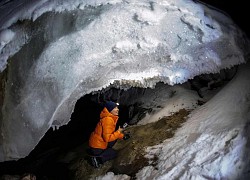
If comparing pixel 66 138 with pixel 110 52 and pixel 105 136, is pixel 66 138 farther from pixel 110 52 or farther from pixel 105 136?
pixel 110 52

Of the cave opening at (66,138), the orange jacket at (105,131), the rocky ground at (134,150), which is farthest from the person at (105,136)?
the cave opening at (66,138)

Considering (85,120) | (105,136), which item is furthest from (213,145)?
(85,120)

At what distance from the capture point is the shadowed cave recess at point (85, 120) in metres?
5.88

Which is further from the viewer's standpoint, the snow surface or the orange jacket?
the orange jacket

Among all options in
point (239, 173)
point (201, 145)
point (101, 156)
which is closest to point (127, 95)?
point (101, 156)

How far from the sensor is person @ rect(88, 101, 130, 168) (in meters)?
4.71

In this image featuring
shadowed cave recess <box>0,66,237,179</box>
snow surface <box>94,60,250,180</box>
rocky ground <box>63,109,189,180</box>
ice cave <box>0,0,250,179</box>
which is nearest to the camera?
snow surface <box>94,60,250,180</box>

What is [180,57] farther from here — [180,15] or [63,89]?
[63,89]

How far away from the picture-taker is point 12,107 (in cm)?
412

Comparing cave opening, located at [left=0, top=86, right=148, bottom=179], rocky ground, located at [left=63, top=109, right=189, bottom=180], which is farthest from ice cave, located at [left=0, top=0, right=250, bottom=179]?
cave opening, located at [left=0, top=86, right=148, bottom=179]

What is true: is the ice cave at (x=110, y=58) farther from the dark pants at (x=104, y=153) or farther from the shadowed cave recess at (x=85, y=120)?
the shadowed cave recess at (x=85, y=120)

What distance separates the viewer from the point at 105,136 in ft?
15.6

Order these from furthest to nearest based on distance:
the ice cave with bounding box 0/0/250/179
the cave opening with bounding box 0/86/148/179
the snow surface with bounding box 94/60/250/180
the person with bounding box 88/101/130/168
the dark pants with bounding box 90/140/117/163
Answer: the cave opening with bounding box 0/86/148/179, the dark pants with bounding box 90/140/117/163, the person with bounding box 88/101/130/168, the ice cave with bounding box 0/0/250/179, the snow surface with bounding box 94/60/250/180

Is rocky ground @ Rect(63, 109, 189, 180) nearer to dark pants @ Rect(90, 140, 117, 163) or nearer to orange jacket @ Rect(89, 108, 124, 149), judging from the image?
dark pants @ Rect(90, 140, 117, 163)
